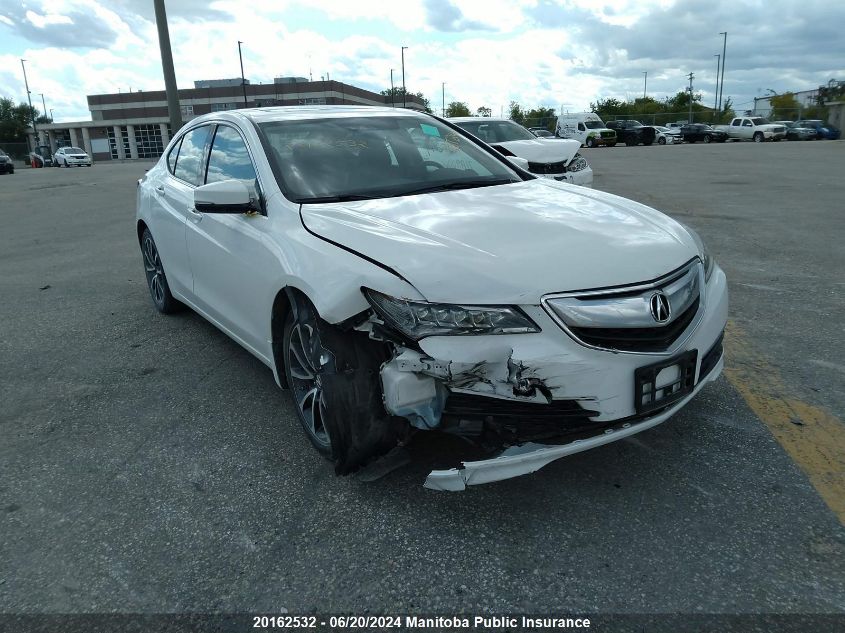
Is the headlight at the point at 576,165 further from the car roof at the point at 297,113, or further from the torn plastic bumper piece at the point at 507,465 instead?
the torn plastic bumper piece at the point at 507,465

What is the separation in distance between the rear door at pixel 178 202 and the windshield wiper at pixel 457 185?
163 cm

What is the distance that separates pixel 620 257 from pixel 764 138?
48196 millimetres

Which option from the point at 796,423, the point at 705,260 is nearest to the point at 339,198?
the point at 705,260

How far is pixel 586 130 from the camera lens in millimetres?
43469

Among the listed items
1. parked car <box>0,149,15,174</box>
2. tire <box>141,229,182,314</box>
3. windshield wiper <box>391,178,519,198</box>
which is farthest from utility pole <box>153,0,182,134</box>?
parked car <box>0,149,15,174</box>

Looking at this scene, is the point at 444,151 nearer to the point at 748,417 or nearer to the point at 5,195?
the point at 748,417

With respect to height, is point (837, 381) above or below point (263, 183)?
below

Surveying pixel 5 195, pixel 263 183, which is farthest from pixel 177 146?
pixel 5 195

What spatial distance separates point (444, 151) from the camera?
13.5 feet

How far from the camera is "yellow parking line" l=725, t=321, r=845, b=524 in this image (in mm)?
2751

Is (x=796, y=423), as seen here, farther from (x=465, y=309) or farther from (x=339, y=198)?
(x=339, y=198)

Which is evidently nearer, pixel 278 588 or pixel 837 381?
pixel 278 588

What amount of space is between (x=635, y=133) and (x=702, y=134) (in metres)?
5.01

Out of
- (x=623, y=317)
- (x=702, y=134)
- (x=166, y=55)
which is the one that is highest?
(x=166, y=55)
